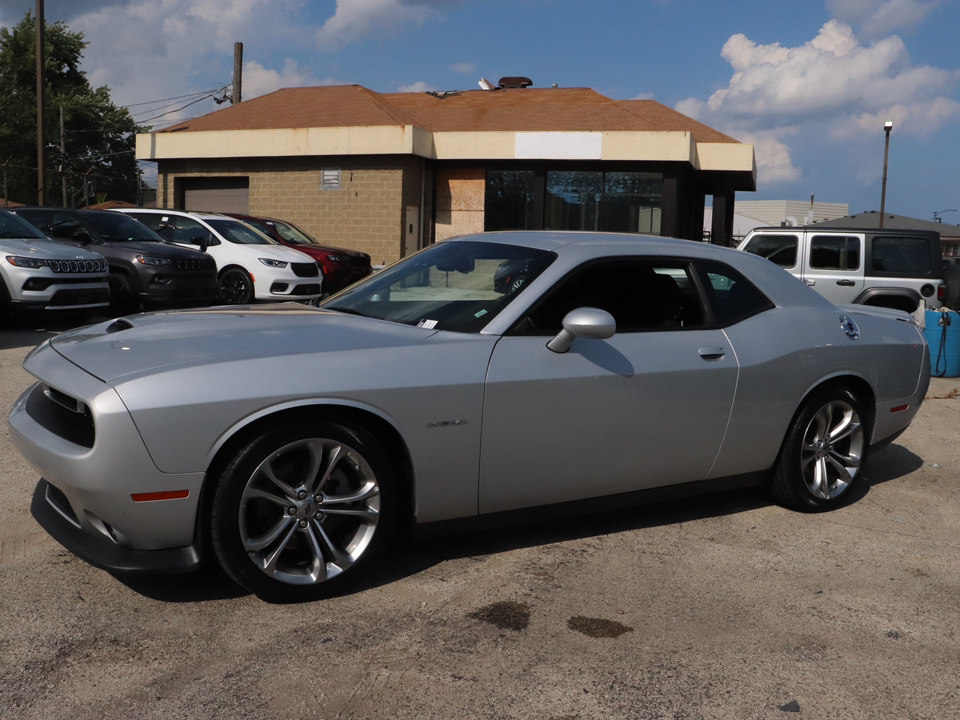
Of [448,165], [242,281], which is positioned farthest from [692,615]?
[448,165]

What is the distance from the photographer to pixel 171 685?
3018mm

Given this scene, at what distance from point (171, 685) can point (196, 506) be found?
2.12 ft

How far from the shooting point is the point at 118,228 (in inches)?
551

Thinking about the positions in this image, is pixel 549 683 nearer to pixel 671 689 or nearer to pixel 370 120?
pixel 671 689

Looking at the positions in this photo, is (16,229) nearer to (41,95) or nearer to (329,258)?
(329,258)

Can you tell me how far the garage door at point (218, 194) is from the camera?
2859 centimetres

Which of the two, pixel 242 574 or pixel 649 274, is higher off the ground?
pixel 649 274

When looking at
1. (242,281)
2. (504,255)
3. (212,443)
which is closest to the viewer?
(212,443)

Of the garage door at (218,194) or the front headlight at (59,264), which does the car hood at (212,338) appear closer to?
the front headlight at (59,264)

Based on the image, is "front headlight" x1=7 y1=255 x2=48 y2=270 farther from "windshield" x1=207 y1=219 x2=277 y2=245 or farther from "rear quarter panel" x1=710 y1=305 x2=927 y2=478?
"rear quarter panel" x1=710 y1=305 x2=927 y2=478

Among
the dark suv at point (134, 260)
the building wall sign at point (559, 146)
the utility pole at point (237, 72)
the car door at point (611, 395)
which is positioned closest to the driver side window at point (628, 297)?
the car door at point (611, 395)

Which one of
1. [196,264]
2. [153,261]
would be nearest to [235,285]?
[196,264]

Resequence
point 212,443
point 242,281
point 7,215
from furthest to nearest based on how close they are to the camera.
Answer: point 242,281 → point 7,215 → point 212,443

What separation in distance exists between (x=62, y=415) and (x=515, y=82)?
3173 cm
